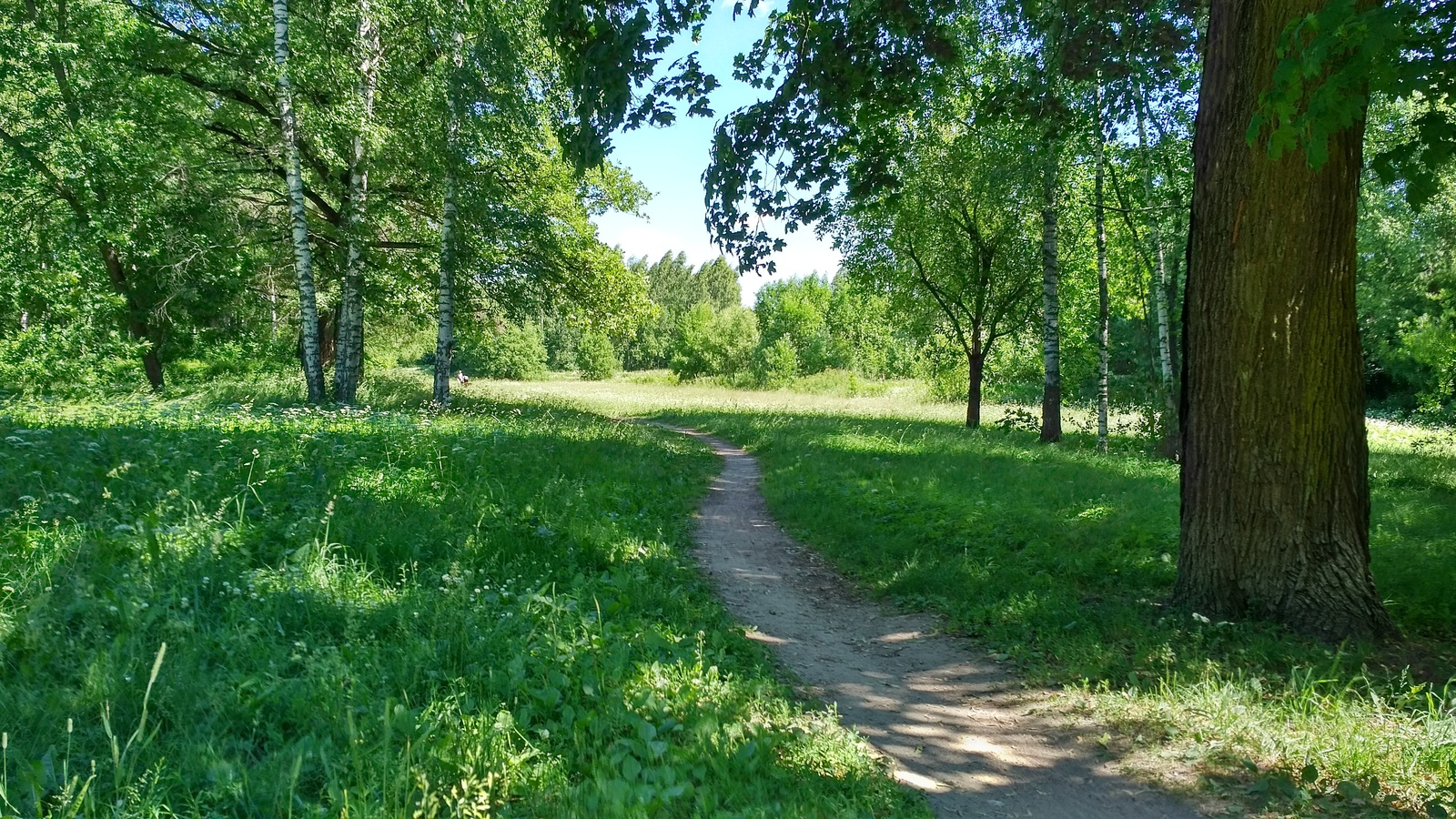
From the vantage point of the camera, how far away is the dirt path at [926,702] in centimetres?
385

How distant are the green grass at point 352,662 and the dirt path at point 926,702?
0.42 meters

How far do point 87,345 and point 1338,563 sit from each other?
21.5m

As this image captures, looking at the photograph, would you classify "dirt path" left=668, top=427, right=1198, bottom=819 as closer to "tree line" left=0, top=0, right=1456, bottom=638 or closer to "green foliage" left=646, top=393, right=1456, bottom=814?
"green foliage" left=646, top=393, right=1456, bottom=814

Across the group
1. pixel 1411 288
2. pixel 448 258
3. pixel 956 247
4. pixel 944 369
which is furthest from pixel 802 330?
pixel 448 258

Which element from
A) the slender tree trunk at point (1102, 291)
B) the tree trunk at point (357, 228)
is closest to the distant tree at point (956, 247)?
the slender tree trunk at point (1102, 291)

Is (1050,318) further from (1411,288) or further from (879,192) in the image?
(1411,288)

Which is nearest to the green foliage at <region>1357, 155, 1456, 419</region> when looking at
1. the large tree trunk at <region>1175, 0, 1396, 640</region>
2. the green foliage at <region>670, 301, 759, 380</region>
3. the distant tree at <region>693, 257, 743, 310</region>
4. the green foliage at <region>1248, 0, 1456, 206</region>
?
the large tree trunk at <region>1175, 0, 1396, 640</region>

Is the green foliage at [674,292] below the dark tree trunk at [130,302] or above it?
above

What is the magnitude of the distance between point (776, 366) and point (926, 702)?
179 ft

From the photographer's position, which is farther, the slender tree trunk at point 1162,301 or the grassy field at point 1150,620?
the slender tree trunk at point 1162,301

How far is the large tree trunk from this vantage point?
16.6ft

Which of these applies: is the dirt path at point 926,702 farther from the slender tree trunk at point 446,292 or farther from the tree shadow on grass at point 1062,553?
the slender tree trunk at point 446,292

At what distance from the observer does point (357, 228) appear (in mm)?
17656

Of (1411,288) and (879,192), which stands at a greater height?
(1411,288)
